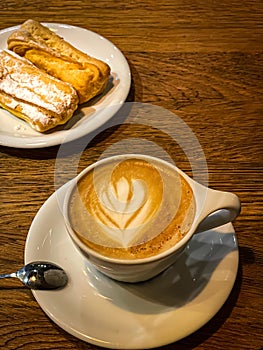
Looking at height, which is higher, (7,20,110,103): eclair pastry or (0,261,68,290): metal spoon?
(7,20,110,103): eclair pastry

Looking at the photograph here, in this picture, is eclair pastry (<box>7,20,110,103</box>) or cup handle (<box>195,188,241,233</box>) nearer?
cup handle (<box>195,188,241,233</box>)

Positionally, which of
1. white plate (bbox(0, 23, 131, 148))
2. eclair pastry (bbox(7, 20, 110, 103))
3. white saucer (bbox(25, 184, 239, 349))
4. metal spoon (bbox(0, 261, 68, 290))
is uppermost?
eclair pastry (bbox(7, 20, 110, 103))

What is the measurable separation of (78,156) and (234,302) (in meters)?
0.36

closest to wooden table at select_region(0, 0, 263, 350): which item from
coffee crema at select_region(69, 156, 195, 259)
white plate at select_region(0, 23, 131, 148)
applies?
white plate at select_region(0, 23, 131, 148)

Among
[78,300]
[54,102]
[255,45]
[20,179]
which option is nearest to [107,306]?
[78,300]

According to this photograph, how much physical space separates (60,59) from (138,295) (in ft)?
1.74

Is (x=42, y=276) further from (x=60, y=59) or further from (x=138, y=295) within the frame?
(x=60, y=59)

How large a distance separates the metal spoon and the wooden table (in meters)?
0.03

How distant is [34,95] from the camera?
35.0 inches

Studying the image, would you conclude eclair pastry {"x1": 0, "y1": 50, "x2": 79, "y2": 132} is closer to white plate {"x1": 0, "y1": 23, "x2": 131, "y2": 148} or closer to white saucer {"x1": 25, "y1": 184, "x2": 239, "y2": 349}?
white plate {"x1": 0, "y1": 23, "x2": 131, "y2": 148}

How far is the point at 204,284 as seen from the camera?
2.03ft

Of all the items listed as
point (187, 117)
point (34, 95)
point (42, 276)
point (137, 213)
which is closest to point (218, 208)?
point (137, 213)

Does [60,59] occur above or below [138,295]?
above

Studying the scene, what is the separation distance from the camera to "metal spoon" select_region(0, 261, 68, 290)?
614mm
